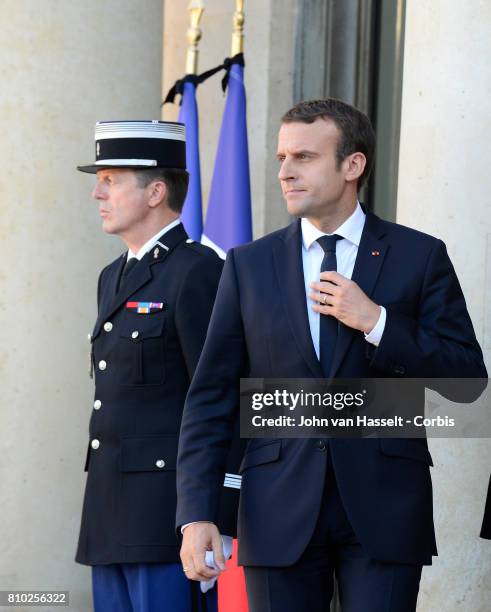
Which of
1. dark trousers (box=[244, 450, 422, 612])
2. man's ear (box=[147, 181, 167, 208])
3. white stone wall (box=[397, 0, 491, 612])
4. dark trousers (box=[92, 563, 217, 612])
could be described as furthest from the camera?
white stone wall (box=[397, 0, 491, 612])

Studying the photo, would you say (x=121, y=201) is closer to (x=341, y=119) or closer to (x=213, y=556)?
(x=341, y=119)

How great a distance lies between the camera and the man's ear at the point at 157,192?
4.36 m

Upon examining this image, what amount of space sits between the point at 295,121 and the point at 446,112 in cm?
140

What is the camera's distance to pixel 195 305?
4125mm

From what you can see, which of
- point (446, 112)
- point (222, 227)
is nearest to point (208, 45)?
point (222, 227)

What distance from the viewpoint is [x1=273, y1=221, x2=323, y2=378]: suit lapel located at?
10.8 feet

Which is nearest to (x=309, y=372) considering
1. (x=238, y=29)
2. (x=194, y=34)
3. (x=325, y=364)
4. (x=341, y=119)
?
(x=325, y=364)

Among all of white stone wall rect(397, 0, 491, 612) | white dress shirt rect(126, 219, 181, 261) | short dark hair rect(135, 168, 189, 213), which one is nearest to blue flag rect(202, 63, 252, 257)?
white stone wall rect(397, 0, 491, 612)

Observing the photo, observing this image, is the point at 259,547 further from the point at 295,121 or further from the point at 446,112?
the point at 446,112

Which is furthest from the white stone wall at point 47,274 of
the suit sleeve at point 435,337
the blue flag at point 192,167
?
the suit sleeve at point 435,337

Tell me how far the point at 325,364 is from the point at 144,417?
96 centimetres

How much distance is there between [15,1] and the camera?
5.79 metres

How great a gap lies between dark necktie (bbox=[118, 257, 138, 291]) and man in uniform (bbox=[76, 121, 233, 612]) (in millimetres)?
10

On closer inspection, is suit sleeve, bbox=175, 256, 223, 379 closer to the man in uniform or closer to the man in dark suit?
the man in uniform
